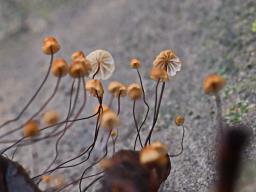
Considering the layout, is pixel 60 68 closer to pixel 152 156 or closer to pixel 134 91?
pixel 134 91

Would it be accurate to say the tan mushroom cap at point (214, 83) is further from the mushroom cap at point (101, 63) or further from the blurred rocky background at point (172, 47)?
the mushroom cap at point (101, 63)

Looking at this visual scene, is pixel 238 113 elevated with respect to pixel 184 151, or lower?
elevated

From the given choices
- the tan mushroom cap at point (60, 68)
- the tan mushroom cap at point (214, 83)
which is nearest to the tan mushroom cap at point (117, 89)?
the tan mushroom cap at point (60, 68)

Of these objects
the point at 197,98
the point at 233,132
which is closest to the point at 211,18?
the point at 197,98

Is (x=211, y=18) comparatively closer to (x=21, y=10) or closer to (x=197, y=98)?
(x=197, y=98)

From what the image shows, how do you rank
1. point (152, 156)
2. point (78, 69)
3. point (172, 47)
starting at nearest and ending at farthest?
point (152, 156) < point (78, 69) < point (172, 47)

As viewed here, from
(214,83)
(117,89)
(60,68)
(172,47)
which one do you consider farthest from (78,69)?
(172,47)
